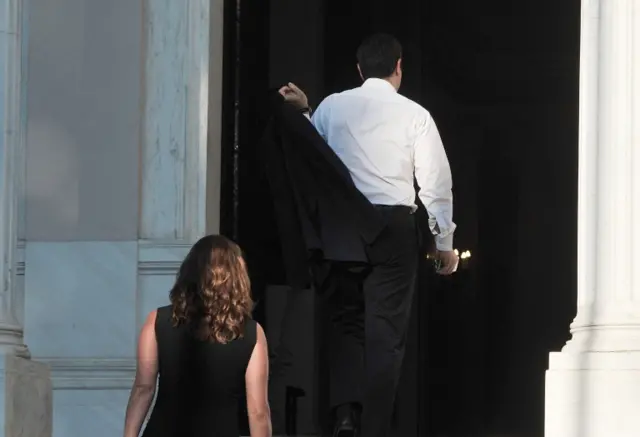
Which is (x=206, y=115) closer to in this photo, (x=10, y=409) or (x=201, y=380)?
(x=10, y=409)

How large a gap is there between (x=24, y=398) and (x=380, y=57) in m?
2.53

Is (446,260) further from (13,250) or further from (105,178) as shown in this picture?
(105,178)

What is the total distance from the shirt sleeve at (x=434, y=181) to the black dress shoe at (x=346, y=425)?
2.99 feet

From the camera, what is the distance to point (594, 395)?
820 centimetres

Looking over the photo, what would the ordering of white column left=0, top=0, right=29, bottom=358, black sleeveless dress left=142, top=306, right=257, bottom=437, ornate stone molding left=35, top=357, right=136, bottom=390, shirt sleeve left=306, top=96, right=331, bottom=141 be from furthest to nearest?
ornate stone molding left=35, top=357, right=136, bottom=390 → white column left=0, top=0, right=29, bottom=358 → shirt sleeve left=306, top=96, right=331, bottom=141 → black sleeveless dress left=142, top=306, right=257, bottom=437

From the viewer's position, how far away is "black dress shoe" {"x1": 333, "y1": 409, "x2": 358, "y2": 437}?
307 inches

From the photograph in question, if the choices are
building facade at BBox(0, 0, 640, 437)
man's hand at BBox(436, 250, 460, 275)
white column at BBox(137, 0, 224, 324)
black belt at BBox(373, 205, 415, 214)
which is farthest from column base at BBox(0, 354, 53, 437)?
man's hand at BBox(436, 250, 460, 275)

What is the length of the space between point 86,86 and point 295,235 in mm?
2288

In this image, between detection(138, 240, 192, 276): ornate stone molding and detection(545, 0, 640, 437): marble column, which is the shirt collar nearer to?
detection(545, 0, 640, 437): marble column

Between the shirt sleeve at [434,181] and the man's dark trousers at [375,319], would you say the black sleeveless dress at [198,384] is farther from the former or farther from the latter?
the shirt sleeve at [434,181]

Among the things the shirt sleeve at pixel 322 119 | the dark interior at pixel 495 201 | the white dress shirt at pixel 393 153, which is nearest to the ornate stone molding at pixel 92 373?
the shirt sleeve at pixel 322 119

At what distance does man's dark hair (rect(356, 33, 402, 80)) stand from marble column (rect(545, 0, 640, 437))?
1.20 m

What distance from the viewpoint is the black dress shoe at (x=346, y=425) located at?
7789mm

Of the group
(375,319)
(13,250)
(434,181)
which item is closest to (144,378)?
(375,319)
